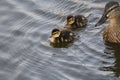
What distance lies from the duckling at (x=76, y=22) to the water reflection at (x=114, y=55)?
1.74 ft

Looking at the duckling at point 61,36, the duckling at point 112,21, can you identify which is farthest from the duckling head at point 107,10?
the duckling at point 61,36

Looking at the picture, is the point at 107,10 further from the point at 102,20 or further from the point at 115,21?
the point at 115,21

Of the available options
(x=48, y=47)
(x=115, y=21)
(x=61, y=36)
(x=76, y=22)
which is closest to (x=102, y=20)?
(x=115, y=21)

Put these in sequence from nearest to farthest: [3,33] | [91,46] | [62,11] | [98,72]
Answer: [98,72], [91,46], [3,33], [62,11]

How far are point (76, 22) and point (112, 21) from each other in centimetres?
54

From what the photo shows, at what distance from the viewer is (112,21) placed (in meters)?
7.20

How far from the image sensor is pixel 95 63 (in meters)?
6.30

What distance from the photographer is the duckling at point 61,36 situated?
691 cm

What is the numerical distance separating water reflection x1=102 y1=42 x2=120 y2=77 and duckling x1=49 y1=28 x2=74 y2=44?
53 centimetres

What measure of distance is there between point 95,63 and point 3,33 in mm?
1613

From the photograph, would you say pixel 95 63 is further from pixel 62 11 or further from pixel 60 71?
pixel 62 11

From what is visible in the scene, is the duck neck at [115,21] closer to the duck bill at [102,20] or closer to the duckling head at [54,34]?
the duck bill at [102,20]

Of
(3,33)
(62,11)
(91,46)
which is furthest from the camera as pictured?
(62,11)

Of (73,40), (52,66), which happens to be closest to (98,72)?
(52,66)
